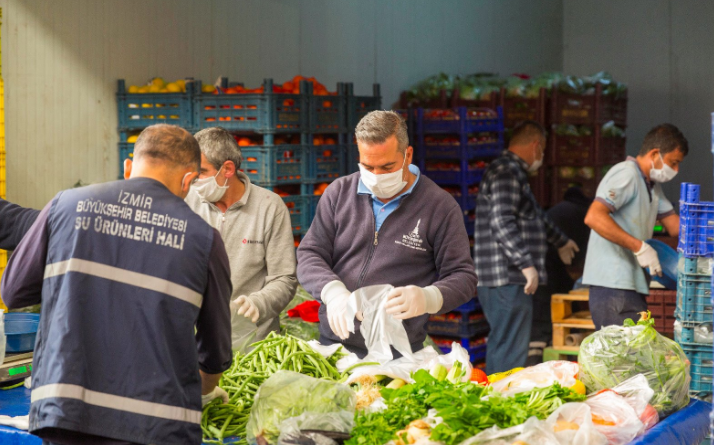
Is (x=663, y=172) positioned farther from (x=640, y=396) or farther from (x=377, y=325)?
(x=377, y=325)

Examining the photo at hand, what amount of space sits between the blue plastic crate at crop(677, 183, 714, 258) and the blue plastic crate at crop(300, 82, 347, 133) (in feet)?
11.4

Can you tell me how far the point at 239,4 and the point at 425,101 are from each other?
2.77 metres

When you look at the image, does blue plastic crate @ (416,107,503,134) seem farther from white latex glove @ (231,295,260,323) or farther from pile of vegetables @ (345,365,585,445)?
pile of vegetables @ (345,365,585,445)

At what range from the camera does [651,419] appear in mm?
3168

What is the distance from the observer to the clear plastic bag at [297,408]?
9.06ft

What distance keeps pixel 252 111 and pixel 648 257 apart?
3251mm

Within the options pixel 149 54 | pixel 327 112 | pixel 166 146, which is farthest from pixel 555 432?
pixel 149 54

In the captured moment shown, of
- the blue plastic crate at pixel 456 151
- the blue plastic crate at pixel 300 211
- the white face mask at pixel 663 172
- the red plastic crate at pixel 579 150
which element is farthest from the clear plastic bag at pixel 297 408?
the red plastic crate at pixel 579 150

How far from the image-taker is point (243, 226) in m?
4.02

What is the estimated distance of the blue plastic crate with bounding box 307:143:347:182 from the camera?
690 centimetres

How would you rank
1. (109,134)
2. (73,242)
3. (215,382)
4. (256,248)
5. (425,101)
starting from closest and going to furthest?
(73,242), (215,382), (256,248), (109,134), (425,101)

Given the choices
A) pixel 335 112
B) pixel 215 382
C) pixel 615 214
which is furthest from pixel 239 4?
pixel 215 382

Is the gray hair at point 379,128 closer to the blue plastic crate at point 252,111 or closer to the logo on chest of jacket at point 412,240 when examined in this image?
the logo on chest of jacket at point 412,240

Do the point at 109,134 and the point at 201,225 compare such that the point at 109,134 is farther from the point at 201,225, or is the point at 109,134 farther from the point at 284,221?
the point at 201,225
